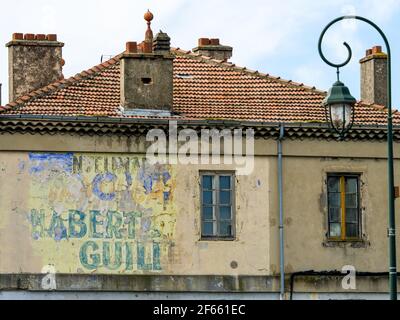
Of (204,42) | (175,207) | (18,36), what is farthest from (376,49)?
(18,36)

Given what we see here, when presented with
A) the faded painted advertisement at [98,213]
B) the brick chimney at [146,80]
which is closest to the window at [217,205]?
the faded painted advertisement at [98,213]

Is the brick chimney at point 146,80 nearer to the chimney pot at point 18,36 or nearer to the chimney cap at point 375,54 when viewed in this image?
the chimney pot at point 18,36

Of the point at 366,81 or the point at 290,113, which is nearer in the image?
the point at 290,113

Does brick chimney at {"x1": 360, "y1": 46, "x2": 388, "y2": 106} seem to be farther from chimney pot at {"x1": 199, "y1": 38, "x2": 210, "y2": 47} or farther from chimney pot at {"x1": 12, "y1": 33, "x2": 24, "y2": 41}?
chimney pot at {"x1": 12, "y1": 33, "x2": 24, "y2": 41}

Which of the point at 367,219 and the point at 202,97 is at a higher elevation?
the point at 202,97

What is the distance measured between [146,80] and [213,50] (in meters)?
5.42

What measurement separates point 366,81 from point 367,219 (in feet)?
16.9

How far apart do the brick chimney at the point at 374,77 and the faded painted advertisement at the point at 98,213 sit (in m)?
7.04

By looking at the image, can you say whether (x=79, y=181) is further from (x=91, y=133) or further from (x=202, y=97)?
(x=202, y=97)

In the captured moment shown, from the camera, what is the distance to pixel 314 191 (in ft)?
129

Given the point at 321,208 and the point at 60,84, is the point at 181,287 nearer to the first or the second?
the point at 321,208

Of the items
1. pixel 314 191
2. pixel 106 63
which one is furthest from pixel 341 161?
pixel 106 63
